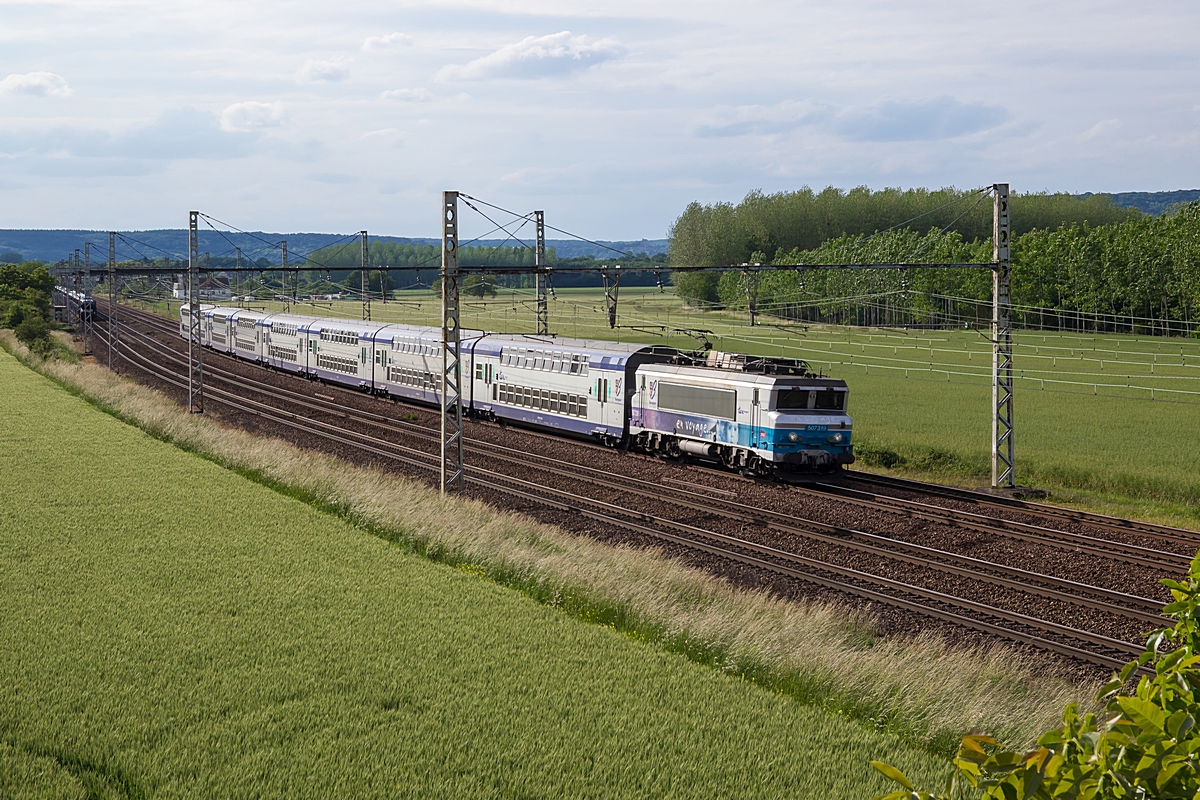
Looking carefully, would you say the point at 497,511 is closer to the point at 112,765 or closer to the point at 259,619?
the point at 259,619

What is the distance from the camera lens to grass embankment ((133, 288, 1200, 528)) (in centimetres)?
3091

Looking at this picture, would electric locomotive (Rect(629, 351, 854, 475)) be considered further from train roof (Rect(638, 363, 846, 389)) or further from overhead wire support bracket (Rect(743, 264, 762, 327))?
overhead wire support bracket (Rect(743, 264, 762, 327))

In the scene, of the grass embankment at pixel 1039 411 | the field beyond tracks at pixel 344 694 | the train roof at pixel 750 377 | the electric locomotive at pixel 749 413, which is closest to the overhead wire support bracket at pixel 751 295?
the grass embankment at pixel 1039 411

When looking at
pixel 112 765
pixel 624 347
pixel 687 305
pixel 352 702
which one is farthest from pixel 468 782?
pixel 687 305

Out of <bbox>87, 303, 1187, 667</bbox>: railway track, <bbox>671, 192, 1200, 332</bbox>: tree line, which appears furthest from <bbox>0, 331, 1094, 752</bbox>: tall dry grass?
<bbox>671, 192, 1200, 332</bbox>: tree line

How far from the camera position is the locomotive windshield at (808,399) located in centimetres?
2794

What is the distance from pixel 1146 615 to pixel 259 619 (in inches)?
547

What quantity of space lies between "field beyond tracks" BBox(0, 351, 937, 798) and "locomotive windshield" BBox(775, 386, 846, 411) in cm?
1192

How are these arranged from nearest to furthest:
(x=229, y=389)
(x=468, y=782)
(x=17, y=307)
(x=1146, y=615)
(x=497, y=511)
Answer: (x=468, y=782) < (x=1146, y=615) < (x=497, y=511) < (x=229, y=389) < (x=17, y=307)

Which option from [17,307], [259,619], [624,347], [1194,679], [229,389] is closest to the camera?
[1194,679]

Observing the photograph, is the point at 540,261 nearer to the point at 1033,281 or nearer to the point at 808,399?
the point at 808,399

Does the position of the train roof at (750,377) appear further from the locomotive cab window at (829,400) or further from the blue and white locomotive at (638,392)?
the locomotive cab window at (829,400)

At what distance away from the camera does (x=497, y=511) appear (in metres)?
24.5

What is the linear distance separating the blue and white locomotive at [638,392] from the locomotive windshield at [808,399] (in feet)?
0.09
